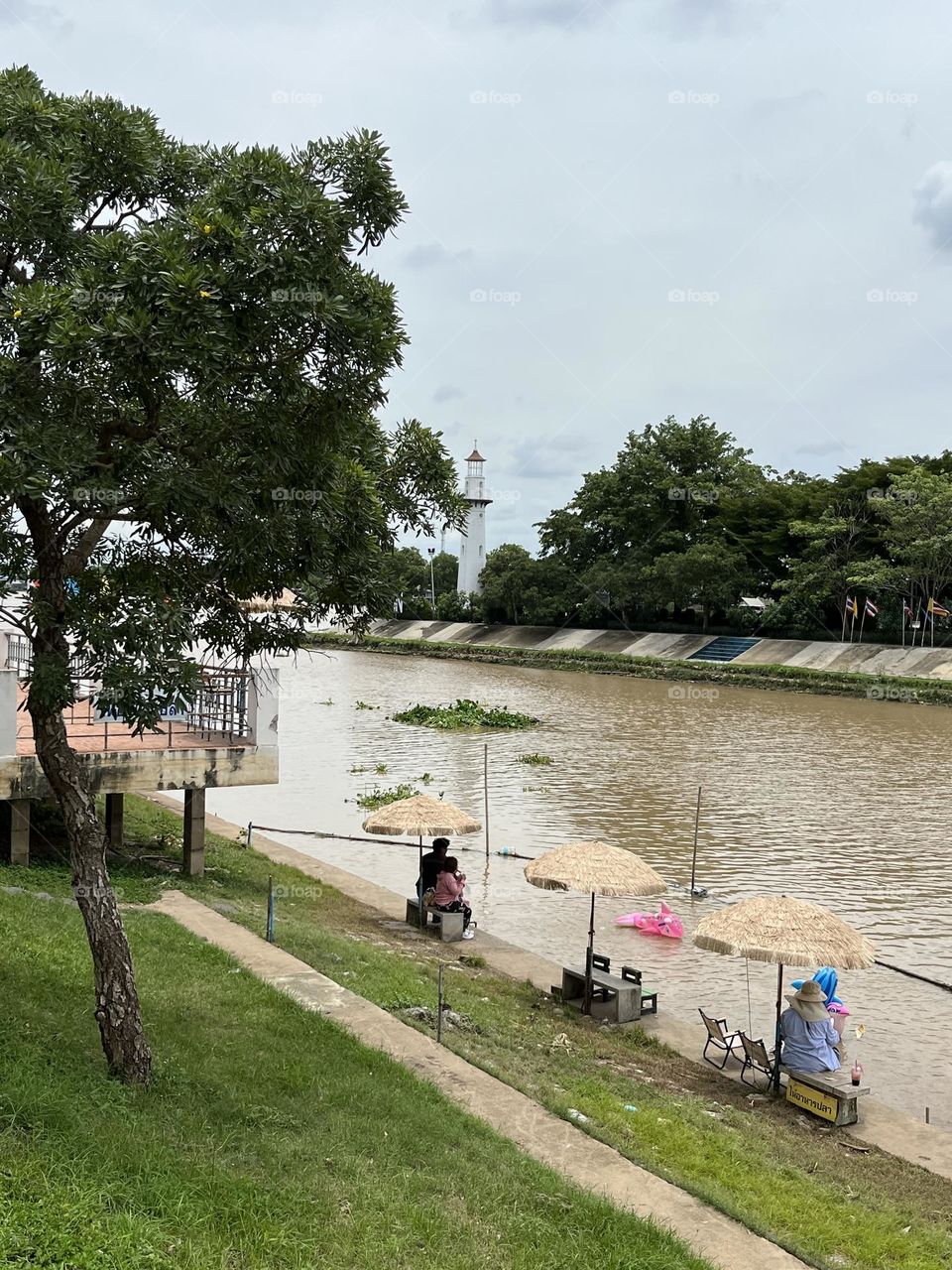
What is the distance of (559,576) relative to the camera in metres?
69.2

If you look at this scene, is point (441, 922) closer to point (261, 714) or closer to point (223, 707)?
point (261, 714)

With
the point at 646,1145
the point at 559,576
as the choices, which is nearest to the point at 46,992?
the point at 646,1145

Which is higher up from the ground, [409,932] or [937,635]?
[937,635]

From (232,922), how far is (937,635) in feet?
147

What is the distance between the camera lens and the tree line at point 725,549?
4816cm

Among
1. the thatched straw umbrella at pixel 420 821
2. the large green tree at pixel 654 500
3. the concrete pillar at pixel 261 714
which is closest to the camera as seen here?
the concrete pillar at pixel 261 714

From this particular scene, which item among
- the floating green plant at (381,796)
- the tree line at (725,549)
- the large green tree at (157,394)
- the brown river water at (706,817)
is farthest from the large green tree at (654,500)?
the large green tree at (157,394)

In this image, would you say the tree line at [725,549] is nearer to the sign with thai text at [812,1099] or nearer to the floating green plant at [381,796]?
the floating green plant at [381,796]

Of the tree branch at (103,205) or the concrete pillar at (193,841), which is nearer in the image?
the tree branch at (103,205)

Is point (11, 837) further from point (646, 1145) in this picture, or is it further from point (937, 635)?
point (937, 635)

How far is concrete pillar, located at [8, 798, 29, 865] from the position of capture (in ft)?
38.2

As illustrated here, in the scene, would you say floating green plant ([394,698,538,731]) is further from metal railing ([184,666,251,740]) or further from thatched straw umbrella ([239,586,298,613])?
thatched straw umbrella ([239,586,298,613])

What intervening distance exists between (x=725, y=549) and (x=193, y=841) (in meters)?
48.3

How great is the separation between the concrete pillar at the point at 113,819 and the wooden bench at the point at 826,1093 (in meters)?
8.19
